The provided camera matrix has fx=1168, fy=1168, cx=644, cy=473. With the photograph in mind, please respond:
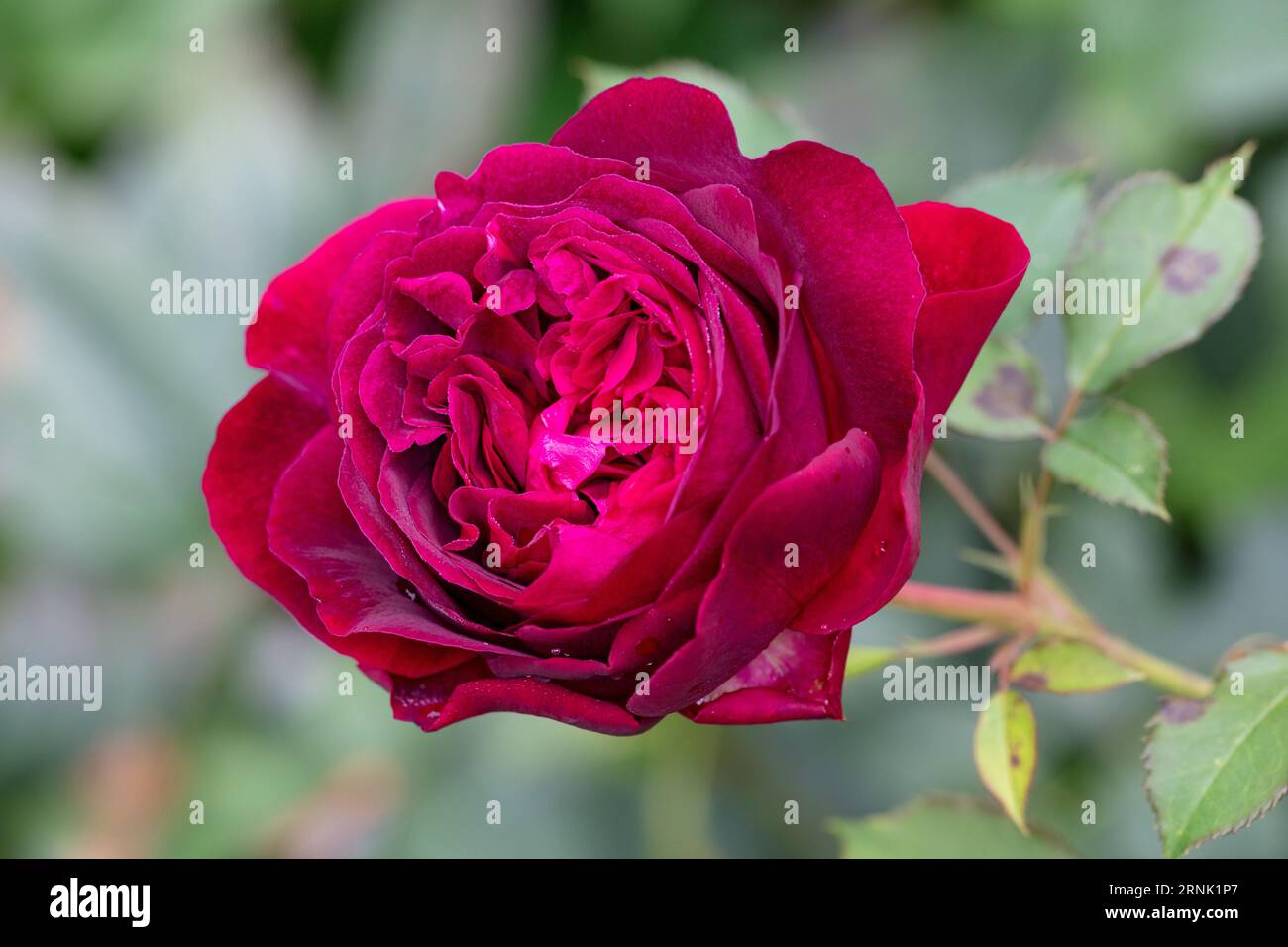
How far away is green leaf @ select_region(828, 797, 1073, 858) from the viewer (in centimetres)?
95

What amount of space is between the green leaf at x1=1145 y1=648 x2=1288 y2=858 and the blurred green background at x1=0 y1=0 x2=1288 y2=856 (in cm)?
66

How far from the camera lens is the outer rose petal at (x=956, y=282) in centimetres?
63

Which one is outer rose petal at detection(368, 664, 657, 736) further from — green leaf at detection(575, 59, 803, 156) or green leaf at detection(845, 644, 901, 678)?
green leaf at detection(575, 59, 803, 156)

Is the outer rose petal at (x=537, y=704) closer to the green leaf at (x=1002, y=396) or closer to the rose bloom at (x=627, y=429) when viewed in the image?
the rose bloom at (x=627, y=429)

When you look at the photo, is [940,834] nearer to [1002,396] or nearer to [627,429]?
[1002,396]

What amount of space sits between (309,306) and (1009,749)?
0.55m

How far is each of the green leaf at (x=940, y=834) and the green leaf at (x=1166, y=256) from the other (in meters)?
0.36

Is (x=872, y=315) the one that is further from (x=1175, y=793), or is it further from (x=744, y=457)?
(x=1175, y=793)

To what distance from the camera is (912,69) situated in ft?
5.99

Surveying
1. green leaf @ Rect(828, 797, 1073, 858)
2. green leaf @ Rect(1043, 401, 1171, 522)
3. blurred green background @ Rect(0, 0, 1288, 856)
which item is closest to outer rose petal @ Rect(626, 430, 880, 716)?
green leaf @ Rect(1043, 401, 1171, 522)

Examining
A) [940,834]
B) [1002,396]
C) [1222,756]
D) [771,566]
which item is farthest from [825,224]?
[940,834]

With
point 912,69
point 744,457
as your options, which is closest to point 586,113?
point 744,457

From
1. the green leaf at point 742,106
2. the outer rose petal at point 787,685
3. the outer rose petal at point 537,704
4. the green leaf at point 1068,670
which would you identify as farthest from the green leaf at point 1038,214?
the outer rose petal at point 537,704

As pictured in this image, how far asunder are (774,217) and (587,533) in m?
0.22
